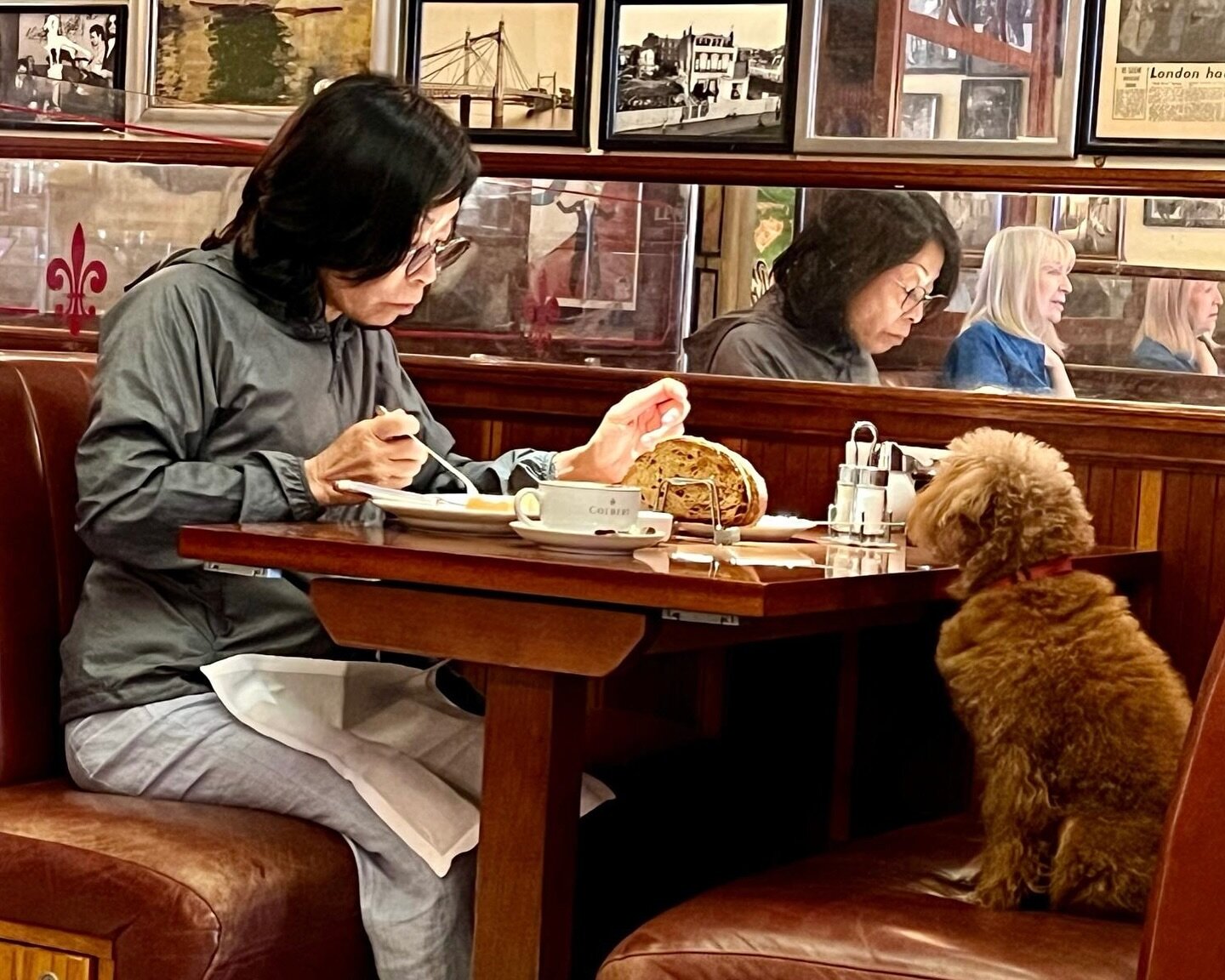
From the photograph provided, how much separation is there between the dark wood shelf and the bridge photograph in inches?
20.8

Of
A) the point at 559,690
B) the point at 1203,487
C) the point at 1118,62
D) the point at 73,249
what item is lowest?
the point at 559,690

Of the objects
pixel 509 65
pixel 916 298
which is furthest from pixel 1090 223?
pixel 509 65

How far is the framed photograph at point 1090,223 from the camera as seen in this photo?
8.54 feet

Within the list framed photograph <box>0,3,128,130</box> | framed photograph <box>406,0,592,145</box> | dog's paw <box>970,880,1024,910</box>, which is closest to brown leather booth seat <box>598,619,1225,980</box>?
dog's paw <box>970,880,1024,910</box>

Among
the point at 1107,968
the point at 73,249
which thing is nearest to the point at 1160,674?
the point at 1107,968

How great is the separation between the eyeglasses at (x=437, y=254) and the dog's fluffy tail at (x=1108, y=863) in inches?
42.1

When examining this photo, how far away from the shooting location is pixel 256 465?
2115 millimetres

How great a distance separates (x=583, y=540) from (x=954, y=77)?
164 centimetres

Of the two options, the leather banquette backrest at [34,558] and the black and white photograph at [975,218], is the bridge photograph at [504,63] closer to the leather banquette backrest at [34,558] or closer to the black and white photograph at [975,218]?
the black and white photograph at [975,218]

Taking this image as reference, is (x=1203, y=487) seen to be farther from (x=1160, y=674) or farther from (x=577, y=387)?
(x=577, y=387)

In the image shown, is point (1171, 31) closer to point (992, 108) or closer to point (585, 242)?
point (992, 108)

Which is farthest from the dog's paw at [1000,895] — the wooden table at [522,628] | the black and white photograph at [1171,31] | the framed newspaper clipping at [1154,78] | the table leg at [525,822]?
the black and white photograph at [1171,31]

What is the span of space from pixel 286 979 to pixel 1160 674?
0.95 metres

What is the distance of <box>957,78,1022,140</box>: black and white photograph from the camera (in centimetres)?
317
